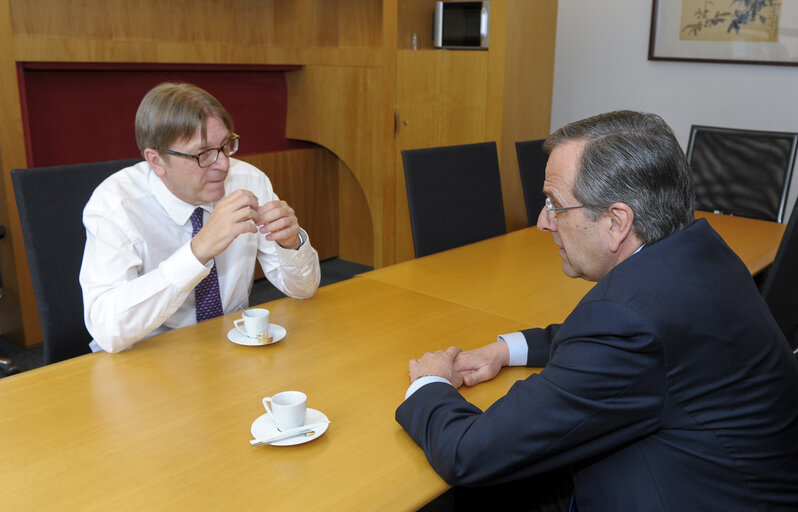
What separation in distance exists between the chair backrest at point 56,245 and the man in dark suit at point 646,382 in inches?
42.0

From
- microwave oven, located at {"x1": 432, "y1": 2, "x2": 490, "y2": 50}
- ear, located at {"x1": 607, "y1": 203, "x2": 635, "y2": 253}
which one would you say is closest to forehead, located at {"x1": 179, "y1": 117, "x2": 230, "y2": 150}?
ear, located at {"x1": 607, "y1": 203, "x2": 635, "y2": 253}

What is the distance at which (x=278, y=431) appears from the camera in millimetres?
1211

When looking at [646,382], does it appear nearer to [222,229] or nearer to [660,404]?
[660,404]

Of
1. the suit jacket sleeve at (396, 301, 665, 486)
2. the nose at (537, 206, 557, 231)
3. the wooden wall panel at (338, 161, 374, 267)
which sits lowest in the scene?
the wooden wall panel at (338, 161, 374, 267)

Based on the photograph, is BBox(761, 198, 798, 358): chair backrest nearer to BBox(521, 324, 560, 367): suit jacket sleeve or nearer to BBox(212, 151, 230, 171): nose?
Result: BBox(521, 324, 560, 367): suit jacket sleeve

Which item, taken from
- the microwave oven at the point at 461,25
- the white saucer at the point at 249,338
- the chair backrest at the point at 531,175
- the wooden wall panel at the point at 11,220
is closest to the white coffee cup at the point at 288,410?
the white saucer at the point at 249,338

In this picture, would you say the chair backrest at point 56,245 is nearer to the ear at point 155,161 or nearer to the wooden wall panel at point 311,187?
the ear at point 155,161

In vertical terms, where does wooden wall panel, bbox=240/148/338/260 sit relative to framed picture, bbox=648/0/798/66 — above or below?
below

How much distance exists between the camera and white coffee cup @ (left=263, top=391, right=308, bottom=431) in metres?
1.19

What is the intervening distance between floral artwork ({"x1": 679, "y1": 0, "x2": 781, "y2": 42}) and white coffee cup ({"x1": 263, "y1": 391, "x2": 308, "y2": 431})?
140 inches

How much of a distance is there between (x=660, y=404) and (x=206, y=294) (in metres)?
1.27

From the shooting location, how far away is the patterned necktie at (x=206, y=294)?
1908 millimetres

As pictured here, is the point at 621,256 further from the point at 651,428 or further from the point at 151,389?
the point at 151,389

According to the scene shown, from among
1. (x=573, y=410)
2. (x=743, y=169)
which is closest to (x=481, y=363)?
(x=573, y=410)
